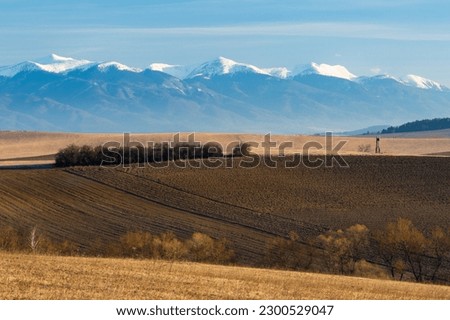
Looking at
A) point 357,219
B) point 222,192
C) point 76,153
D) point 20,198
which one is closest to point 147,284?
point 357,219

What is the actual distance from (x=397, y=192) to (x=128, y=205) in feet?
78.1

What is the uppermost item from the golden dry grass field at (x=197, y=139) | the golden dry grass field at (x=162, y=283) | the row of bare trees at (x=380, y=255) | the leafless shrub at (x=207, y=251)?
the golden dry grass field at (x=162, y=283)

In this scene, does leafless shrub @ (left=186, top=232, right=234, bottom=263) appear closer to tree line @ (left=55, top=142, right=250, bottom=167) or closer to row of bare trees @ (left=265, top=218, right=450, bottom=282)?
row of bare trees @ (left=265, top=218, right=450, bottom=282)

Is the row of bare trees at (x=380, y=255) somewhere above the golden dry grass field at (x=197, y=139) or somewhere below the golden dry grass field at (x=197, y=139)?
above

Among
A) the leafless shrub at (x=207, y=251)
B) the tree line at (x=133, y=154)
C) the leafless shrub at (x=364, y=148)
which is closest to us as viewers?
the leafless shrub at (x=207, y=251)

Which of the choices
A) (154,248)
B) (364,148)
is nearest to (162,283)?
(154,248)

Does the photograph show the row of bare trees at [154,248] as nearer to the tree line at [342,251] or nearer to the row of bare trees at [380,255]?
the tree line at [342,251]

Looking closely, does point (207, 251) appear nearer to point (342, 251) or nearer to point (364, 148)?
point (342, 251)

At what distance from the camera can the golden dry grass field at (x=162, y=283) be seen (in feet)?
68.0

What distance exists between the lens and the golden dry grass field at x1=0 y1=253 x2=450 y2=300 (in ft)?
68.0

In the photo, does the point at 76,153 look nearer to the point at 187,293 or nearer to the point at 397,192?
the point at 397,192

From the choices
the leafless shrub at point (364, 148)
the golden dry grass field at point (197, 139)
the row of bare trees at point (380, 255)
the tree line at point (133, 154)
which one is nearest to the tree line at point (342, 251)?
the row of bare trees at point (380, 255)

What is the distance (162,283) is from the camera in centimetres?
2308

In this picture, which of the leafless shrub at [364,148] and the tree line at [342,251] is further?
the leafless shrub at [364,148]
